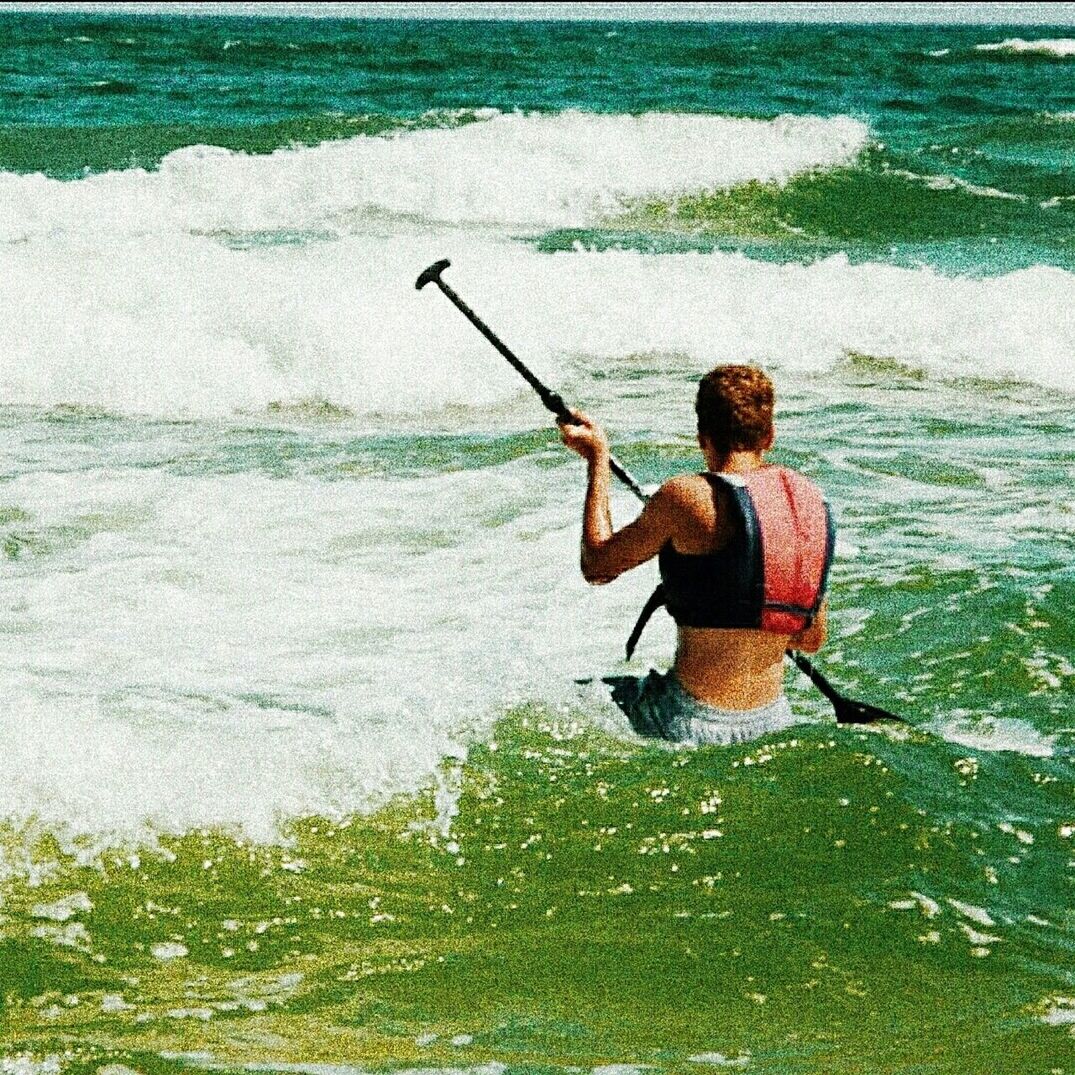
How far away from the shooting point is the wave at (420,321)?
34.8 ft

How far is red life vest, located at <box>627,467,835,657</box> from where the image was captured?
4.24 meters

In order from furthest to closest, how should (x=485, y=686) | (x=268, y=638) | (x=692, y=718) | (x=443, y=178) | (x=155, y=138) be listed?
(x=155, y=138), (x=443, y=178), (x=268, y=638), (x=485, y=686), (x=692, y=718)

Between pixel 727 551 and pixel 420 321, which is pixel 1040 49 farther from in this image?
pixel 727 551

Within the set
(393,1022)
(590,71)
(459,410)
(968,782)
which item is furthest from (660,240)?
(590,71)

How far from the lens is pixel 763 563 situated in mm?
4289

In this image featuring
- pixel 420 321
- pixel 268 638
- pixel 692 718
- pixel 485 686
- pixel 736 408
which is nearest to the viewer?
pixel 736 408

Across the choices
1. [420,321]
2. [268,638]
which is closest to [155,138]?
[420,321]

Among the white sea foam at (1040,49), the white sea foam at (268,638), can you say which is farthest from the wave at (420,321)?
the white sea foam at (1040,49)

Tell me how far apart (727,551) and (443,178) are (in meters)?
16.3

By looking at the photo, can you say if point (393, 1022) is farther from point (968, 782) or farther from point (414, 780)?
point (968, 782)

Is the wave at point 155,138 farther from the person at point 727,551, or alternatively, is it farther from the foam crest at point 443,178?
the person at point 727,551

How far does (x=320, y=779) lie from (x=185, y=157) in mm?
16918

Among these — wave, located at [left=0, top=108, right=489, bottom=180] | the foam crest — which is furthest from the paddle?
wave, located at [left=0, top=108, right=489, bottom=180]

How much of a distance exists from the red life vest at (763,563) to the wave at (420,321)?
5.98m
